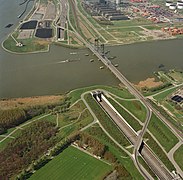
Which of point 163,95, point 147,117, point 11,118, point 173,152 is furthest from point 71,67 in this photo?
point 173,152

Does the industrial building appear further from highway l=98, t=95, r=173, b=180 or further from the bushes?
the bushes

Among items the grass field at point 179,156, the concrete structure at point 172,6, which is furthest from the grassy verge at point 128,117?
the concrete structure at point 172,6

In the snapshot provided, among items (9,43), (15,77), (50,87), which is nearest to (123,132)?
(50,87)

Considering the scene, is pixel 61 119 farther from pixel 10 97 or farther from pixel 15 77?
pixel 15 77

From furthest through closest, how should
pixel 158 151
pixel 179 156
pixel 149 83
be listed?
pixel 149 83 < pixel 158 151 < pixel 179 156

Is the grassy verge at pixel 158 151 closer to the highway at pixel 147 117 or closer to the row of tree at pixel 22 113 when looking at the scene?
the highway at pixel 147 117

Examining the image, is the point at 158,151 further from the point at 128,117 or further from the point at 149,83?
the point at 149,83

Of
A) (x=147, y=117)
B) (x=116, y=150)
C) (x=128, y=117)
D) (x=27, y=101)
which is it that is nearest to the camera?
(x=116, y=150)
